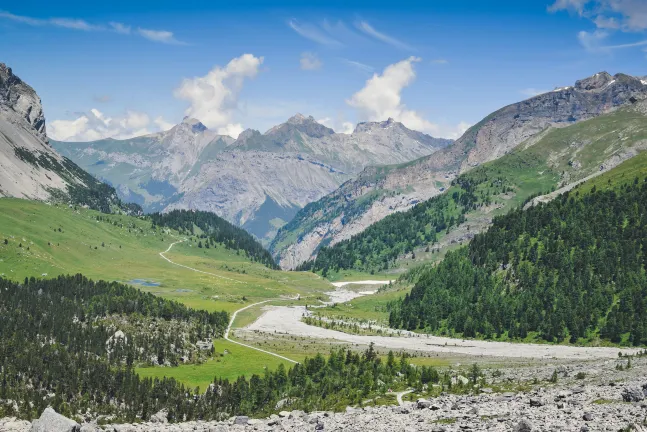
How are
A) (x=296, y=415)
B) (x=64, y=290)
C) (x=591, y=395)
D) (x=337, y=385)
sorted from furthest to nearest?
(x=64, y=290)
(x=337, y=385)
(x=296, y=415)
(x=591, y=395)

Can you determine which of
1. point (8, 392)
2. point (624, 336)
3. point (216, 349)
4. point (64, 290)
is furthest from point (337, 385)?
point (64, 290)

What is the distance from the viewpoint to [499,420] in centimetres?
4300

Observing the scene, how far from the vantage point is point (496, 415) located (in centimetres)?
4550

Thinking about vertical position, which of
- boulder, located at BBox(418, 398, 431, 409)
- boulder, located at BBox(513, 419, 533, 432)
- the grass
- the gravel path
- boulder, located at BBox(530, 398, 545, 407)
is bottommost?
the grass

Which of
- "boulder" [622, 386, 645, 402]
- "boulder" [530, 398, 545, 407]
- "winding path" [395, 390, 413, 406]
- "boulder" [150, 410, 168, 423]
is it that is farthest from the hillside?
"boulder" [150, 410, 168, 423]

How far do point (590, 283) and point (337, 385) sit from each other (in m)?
117

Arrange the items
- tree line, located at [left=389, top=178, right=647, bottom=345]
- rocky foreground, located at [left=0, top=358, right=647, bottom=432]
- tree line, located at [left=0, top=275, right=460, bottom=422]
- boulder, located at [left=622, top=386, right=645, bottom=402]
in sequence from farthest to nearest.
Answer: tree line, located at [left=389, top=178, right=647, bottom=345]
tree line, located at [left=0, top=275, right=460, bottom=422]
boulder, located at [left=622, top=386, right=645, bottom=402]
rocky foreground, located at [left=0, top=358, right=647, bottom=432]

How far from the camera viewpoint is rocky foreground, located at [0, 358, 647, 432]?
39656mm

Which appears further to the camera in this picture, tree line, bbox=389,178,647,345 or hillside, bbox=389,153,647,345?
hillside, bbox=389,153,647,345

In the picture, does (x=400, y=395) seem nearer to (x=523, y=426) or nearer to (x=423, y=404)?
(x=423, y=404)

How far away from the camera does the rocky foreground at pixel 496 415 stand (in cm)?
3966

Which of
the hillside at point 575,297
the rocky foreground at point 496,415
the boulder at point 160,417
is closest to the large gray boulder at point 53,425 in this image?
the rocky foreground at point 496,415

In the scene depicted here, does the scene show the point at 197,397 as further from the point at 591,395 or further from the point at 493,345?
the point at 493,345

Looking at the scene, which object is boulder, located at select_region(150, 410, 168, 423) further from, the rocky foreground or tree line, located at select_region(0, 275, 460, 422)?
the rocky foreground
